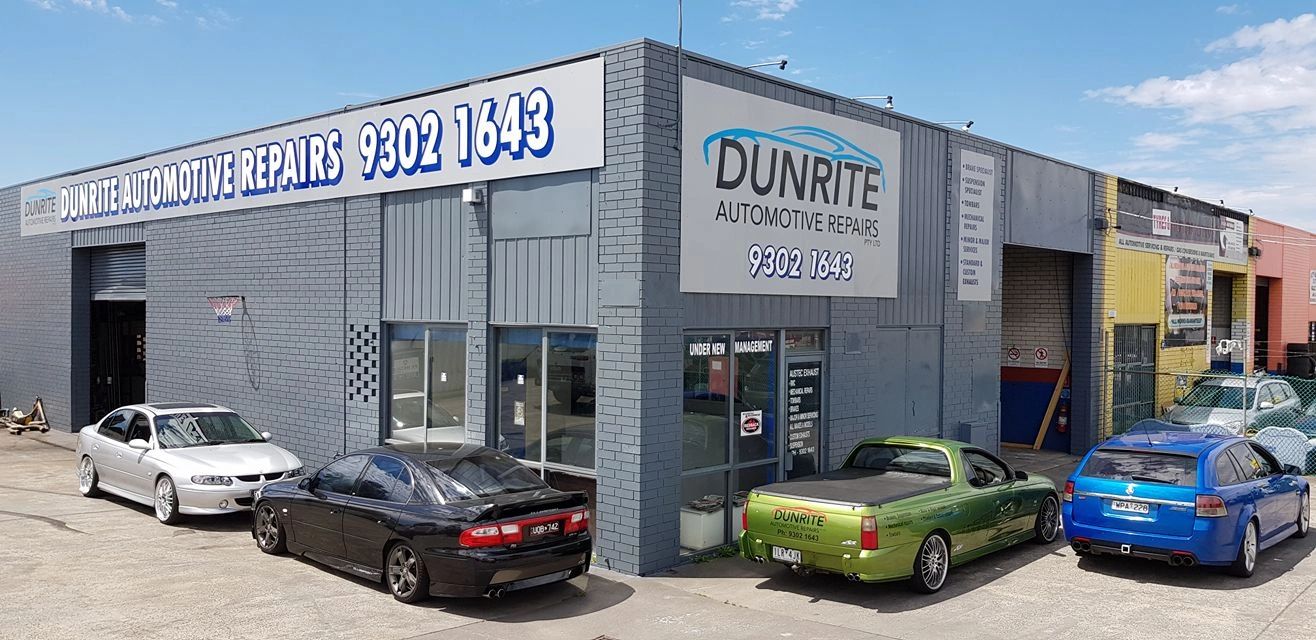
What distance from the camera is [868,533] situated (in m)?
8.58

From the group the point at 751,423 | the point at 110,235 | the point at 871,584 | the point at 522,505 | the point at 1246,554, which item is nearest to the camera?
the point at 522,505

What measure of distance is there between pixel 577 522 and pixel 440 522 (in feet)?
4.16

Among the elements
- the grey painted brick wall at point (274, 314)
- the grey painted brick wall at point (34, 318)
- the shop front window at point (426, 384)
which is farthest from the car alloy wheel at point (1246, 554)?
the grey painted brick wall at point (34, 318)

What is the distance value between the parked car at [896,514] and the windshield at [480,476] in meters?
2.27

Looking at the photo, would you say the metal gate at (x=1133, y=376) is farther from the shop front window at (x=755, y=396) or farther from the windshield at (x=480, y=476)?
the windshield at (x=480, y=476)

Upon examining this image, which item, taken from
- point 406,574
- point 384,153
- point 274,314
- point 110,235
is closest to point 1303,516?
point 406,574

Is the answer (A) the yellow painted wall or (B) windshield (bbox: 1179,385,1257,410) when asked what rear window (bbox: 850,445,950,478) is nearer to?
Answer: (A) the yellow painted wall

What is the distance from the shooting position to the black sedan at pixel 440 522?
828 cm

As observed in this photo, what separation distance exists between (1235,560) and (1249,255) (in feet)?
65.9

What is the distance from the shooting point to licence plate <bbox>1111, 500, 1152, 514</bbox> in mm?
9641

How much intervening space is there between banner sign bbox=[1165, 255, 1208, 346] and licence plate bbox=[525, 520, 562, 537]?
1833 cm

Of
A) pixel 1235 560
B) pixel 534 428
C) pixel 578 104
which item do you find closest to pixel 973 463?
pixel 1235 560

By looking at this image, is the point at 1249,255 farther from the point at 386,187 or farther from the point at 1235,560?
the point at 386,187

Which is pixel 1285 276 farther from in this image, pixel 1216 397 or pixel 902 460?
pixel 902 460
